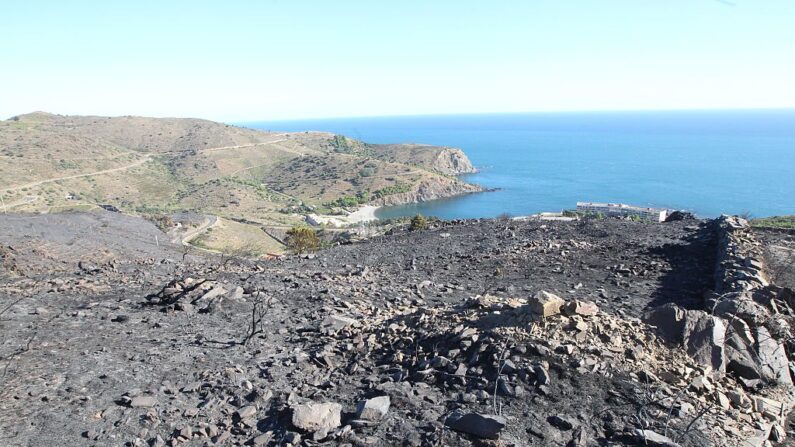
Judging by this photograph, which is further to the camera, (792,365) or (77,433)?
(792,365)

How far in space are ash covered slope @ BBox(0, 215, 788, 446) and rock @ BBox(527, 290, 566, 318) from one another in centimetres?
3

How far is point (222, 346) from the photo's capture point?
29.4 feet

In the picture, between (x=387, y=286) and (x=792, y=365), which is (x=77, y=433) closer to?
(x=387, y=286)

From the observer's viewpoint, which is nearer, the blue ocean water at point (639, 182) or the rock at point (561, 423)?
the rock at point (561, 423)

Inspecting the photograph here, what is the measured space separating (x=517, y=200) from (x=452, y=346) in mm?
105455

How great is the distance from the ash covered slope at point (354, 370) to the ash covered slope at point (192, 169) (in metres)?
50.9

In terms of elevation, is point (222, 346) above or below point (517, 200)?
above

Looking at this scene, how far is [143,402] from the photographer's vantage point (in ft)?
21.9

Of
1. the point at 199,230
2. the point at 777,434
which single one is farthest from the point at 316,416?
the point at 199,230

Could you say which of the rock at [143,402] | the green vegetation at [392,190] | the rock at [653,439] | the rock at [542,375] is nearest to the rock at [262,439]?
the rock at [143,402]

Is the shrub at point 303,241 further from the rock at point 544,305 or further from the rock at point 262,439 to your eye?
the rock at point 262,439

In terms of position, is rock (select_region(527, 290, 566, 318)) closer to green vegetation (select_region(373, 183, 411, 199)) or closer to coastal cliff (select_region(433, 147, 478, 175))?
green vegetation (select_region(373, 183, 411, 199))

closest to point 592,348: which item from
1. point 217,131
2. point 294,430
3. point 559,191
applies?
point 294,430

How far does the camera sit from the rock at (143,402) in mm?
6613
